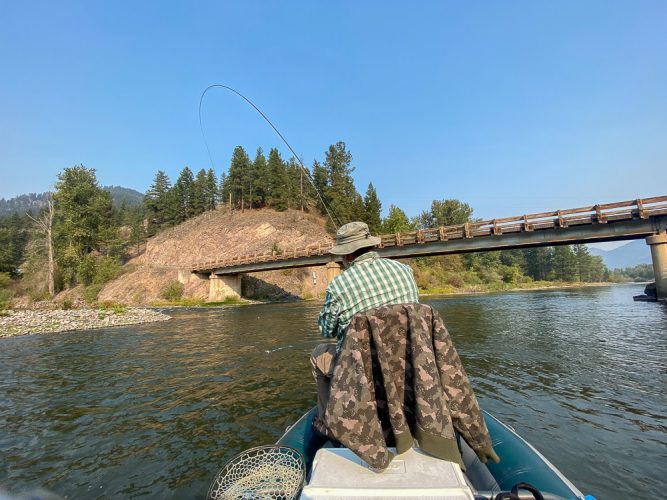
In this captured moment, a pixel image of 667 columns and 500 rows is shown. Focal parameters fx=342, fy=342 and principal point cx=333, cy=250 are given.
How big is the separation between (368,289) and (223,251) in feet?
218

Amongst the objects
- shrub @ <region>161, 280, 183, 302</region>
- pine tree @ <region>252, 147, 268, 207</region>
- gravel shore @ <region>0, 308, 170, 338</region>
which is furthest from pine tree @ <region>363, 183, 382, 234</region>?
gravel shore @ <region>0, 308, 170, 338</region>

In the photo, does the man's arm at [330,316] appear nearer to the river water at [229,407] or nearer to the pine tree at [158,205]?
the river water at [229,407]

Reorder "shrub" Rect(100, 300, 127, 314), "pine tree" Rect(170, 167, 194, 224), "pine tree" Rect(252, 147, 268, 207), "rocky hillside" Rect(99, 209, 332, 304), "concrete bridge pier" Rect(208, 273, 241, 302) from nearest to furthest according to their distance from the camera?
"shrub" Rect(100, 300, 127, 314), "concrete bridge pier" Rect(208, 273, 241, 302), "rocky hillside" Rect(99, 209, 332, 304), "pine tree" Rect(252, 147, 268, 207), "pine tree" Rect(170, 167, 194, 224)

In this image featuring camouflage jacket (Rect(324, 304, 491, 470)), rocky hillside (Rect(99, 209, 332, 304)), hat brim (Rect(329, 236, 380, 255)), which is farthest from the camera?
rocky hillside (Rect(99, 209, 332, 304))

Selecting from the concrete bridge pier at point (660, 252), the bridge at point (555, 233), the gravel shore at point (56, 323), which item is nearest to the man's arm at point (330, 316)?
the bridge at point (555, 233)

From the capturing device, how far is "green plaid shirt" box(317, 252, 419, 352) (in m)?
2.85

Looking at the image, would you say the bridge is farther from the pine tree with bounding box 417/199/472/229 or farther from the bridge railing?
the pine tree with bounding box 417/199/472/229

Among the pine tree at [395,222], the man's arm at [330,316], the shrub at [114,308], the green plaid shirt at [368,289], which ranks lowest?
the shrub at [114,308]

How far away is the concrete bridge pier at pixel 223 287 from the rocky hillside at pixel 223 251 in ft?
9.64

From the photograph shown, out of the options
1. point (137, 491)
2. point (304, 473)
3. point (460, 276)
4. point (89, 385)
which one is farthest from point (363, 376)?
point (460, 276)

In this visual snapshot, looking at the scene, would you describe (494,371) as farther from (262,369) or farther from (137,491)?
(137,491)

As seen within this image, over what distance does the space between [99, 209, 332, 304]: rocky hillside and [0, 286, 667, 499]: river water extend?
32801 millimetres

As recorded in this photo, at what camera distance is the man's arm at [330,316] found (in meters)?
2.99

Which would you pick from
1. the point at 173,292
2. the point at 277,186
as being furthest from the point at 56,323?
the point at 277,186
